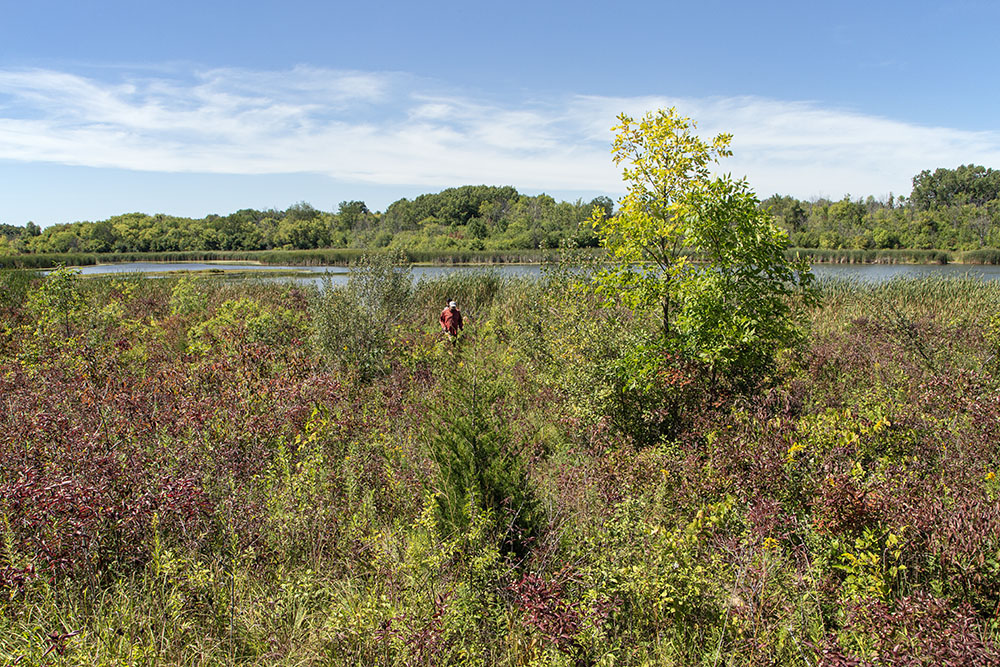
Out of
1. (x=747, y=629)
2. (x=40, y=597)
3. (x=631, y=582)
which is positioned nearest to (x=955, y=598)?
(x=747, y=629)

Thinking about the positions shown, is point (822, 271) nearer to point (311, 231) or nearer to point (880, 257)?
point (880, 257)

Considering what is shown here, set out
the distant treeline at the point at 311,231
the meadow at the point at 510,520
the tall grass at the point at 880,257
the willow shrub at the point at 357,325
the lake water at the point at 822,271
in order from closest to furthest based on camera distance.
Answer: the meadow at the point at 510,520
the willow shrub at the point at 357,325
the lake water at the point at 822,271
the tall grass at the point at 880,257
the distant treeline at the point at 311,231

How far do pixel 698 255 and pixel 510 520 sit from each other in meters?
3.85

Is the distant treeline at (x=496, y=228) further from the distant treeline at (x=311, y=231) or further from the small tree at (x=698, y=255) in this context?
the small tree at (x=698, y=255)

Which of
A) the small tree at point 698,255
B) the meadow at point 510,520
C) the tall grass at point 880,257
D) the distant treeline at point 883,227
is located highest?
the distant treeline at point 883,227

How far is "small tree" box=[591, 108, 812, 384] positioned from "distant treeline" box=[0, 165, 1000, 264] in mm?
Result: 46570

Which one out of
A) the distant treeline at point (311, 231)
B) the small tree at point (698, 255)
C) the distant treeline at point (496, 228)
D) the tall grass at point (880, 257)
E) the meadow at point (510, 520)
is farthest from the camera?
the distant treeline at point (311, 231)

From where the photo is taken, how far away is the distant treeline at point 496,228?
214 feet

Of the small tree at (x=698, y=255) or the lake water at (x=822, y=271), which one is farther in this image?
the lake water at (x=822, y=271)

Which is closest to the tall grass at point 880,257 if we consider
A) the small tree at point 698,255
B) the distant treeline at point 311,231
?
the distant treeline at point 311,231

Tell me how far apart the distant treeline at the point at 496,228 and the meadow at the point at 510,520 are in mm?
47111

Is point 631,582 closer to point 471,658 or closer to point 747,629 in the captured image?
point 747,629

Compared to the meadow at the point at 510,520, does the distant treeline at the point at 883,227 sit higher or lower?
higher

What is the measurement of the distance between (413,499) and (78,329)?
31.4 feet
